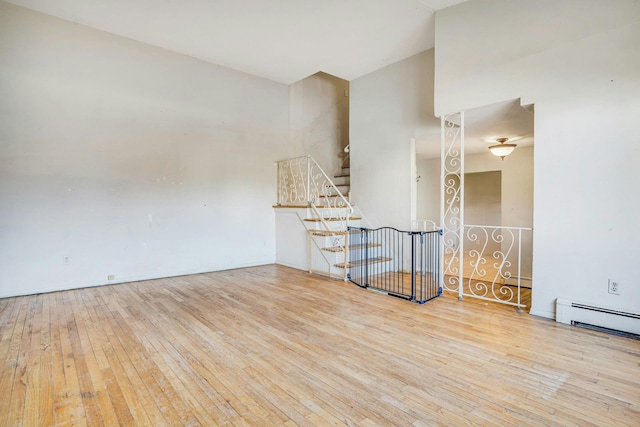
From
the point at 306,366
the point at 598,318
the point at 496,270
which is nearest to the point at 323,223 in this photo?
the point at 306,366

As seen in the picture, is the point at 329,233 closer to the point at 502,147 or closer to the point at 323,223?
the point at 323,223

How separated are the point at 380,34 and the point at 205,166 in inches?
148

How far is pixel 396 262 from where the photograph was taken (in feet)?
19.0

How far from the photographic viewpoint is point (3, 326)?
3285 millimetres

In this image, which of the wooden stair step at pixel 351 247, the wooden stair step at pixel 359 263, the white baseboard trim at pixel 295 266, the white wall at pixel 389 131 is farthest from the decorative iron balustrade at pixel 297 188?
the wooden stair step at pixel 359 263

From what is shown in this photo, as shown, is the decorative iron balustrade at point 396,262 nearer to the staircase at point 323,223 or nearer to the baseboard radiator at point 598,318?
the staircase at point 323,223

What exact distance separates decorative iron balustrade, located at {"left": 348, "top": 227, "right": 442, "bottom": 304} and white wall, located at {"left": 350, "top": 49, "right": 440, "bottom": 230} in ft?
1.25

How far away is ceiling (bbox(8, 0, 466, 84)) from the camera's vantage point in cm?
418

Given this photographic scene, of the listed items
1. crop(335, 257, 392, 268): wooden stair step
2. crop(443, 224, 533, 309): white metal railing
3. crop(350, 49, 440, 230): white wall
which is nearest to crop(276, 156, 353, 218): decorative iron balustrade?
crop(350, 49, 440, 230): white wall

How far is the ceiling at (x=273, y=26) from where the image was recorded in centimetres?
418

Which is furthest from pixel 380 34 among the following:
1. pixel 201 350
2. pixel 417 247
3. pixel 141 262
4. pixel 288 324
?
pixel 141 262

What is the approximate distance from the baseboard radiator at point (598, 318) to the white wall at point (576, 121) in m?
0.08

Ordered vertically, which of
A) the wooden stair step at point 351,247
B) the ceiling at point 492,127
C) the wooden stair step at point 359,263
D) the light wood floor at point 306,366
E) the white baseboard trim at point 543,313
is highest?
the ceiling at point 492,127

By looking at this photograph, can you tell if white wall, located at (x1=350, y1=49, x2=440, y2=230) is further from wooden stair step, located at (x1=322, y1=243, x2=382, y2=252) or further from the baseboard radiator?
the baseboard radiator
